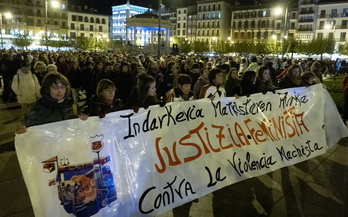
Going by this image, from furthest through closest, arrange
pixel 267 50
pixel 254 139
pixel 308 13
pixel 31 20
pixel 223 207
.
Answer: pixel 31 20 < pixel 308 13 < pixel 267 50 < pixel 254 139 < pixel 223 207

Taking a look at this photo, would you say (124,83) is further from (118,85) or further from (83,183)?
(83,183)

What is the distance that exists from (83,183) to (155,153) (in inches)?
34.3

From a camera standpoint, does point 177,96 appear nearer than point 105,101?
No

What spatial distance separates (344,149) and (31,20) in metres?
82.9

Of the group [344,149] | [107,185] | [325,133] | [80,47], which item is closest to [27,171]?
[107,185]

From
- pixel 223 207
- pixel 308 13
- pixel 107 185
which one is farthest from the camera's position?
pixel 308 13

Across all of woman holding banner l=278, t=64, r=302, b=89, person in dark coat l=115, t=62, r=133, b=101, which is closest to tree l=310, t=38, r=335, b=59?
person in dark coat l=115, t=62, r=133, b=101

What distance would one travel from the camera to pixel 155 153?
3.39 meters

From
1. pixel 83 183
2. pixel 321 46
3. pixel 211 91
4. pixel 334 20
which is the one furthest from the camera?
pixel 334 20

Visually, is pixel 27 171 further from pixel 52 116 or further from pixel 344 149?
pixel 344 149

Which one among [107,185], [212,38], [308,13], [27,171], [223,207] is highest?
[308,13]

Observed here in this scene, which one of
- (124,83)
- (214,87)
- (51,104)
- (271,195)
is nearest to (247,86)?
(214,87)

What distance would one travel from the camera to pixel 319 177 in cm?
478

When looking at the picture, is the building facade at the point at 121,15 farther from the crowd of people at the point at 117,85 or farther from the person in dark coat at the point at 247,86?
the person in dark coat at the point at 247,86
